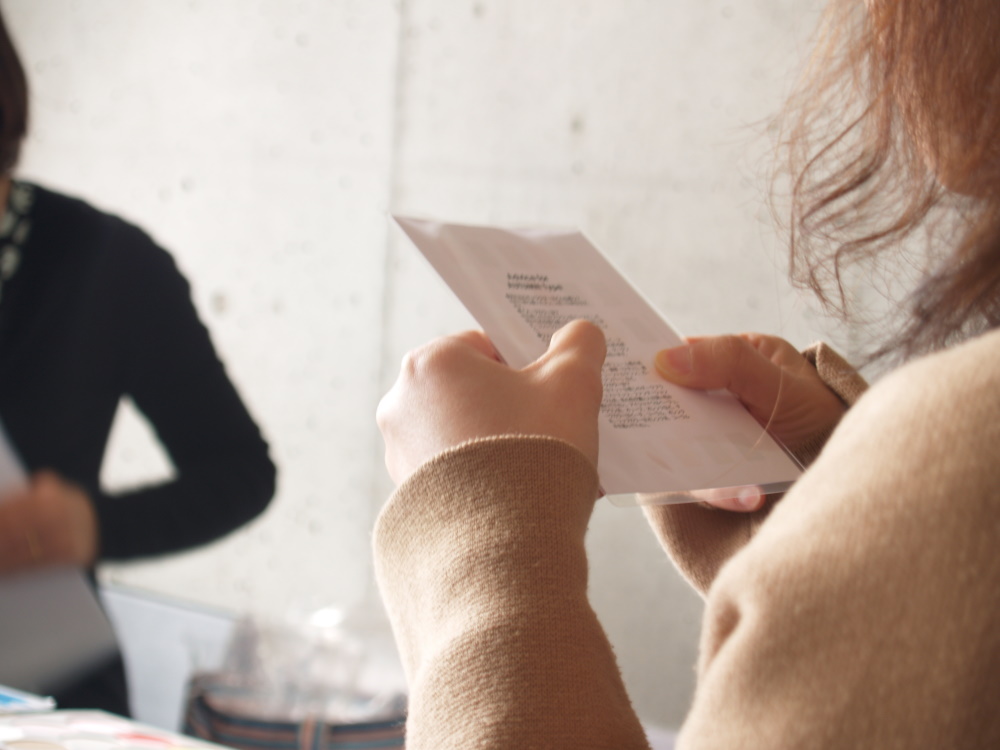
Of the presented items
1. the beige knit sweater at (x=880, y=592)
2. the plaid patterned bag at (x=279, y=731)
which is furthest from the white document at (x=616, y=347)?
the plaid patterned bag at (x=279, y=731)

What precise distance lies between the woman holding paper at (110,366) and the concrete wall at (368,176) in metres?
0.73

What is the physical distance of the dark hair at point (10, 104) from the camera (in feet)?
3.94

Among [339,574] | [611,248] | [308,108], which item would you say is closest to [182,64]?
[308,108]

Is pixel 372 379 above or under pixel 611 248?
under

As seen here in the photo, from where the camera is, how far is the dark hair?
3.94ft

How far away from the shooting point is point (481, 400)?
1.53 ft

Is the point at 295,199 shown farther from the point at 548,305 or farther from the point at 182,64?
the point at 548,305

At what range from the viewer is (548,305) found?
62 cm

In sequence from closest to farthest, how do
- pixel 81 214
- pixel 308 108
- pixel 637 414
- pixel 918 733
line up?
1. pixel 918 733
2. pixel 637 414
3. pixel 81 214
4. pixel 308 108

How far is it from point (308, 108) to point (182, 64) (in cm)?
36

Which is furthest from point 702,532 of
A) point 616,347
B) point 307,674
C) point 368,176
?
point 368,176

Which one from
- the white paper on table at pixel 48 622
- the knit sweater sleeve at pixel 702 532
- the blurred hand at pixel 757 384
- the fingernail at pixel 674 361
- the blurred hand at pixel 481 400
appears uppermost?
the blurred hand at pixel 481 400

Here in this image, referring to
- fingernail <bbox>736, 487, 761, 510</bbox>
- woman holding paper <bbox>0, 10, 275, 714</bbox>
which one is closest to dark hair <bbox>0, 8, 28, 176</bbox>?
woman holding paper <bbox>0, 10, 275, 714</bbox>

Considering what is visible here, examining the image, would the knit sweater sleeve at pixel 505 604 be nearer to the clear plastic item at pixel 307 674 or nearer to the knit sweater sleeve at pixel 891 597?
the knit sweater sleeve at pixel 891 597
